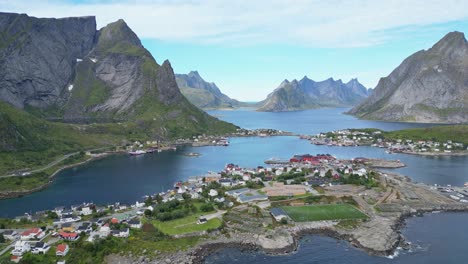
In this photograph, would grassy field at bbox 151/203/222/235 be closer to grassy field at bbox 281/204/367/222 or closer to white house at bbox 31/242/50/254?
grassy field at bbox 281/204/367/222

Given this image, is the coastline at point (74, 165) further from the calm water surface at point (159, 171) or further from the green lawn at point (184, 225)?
the green lawn at point (184, 225)

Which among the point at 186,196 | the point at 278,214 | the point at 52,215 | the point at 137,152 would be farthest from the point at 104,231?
the point at 137,152

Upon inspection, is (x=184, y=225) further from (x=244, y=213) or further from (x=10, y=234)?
(x=10, y=234)

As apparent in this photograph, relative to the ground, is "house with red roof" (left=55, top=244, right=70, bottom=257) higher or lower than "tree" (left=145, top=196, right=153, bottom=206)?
lower

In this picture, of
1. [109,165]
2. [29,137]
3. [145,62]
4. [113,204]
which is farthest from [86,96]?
[113,204]

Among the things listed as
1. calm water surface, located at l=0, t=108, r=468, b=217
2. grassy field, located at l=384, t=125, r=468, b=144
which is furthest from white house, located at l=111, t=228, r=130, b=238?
grassy field, located at l=384, t=125, r=468, b=144
